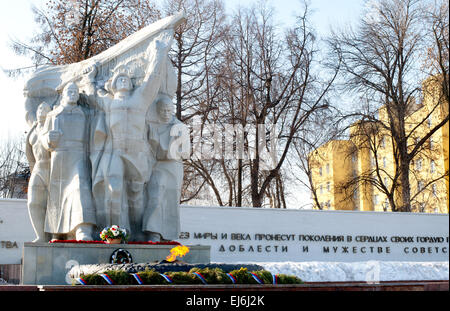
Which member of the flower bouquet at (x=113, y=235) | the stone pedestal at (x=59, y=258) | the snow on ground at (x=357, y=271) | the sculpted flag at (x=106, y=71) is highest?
the sculpted flag at (x=106, y=71)

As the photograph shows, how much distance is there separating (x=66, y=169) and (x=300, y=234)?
10.1 meters

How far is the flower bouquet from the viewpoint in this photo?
37.5 ft

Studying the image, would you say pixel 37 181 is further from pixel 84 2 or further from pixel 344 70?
pixel 344 70

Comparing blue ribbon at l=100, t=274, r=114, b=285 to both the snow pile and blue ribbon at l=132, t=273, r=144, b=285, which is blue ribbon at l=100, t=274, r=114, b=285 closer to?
blue ribbon at l=132, t=273, r=144, b=285

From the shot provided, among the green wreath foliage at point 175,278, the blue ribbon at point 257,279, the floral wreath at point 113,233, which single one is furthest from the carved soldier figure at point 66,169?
the blue ribbon at point 257,279

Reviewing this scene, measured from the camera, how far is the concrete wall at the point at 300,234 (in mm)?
19203

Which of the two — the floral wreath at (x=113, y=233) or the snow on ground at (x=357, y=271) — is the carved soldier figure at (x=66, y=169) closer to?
the floral wreath at (x=113, y=233)

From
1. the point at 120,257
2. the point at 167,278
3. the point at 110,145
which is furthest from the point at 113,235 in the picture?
the point at 167,278

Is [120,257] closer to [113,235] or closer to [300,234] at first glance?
[113,235]

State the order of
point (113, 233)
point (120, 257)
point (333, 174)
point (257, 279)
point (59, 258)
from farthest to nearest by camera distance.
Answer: point (333, 174), point (113, 233), point (120, 257), point (59, 258), point (257, 279)

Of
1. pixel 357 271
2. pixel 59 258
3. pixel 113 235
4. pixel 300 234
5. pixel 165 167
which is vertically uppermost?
pixel 165 167

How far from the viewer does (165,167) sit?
12867 millimetres

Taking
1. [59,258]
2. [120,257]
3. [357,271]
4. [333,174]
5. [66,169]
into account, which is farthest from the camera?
[333,174]

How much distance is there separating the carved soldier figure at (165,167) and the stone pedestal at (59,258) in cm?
130
